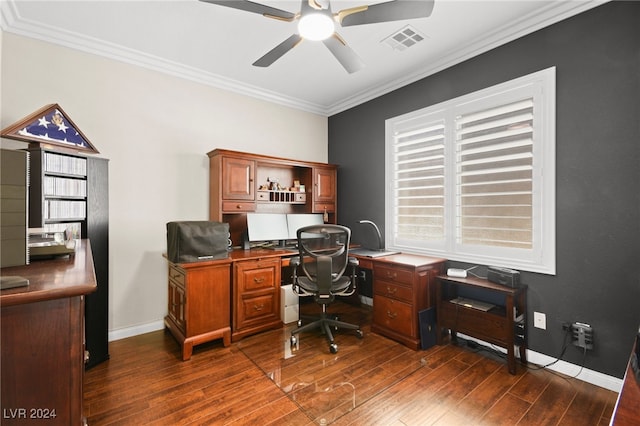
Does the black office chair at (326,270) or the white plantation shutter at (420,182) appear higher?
the white plantation shutter at (420,182)

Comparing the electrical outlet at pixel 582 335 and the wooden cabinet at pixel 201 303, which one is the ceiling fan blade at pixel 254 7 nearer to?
the wooden cabinet at pixel 201 303

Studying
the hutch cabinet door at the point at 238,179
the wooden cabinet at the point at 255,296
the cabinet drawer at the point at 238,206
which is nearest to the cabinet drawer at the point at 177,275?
the wooden cabinet at the point at 255,296

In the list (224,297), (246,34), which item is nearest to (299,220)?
(224,297)

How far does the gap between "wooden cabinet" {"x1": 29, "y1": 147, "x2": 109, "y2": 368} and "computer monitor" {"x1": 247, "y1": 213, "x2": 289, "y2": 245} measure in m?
1.44

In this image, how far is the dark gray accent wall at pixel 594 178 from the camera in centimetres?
200

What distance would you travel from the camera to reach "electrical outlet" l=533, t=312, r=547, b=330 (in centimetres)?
237

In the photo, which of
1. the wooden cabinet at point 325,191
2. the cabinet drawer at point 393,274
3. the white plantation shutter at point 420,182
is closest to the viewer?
the cabinet drawer at point 393,274

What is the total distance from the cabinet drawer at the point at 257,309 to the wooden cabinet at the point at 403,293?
3.55ft

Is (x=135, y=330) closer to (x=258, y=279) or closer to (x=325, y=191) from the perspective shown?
(x=258, y=279)

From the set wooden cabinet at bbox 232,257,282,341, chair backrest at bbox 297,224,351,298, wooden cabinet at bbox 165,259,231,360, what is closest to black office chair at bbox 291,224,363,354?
chair backrest at bbox 297,224,351,298

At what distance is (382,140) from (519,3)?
181 cm

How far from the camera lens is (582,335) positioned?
85.1 inches

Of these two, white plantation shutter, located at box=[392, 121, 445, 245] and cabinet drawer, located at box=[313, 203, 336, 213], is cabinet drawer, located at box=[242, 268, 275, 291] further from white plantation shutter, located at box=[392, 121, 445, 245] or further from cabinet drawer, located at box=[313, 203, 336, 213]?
white plantation shutter, located at box=[392, 121, 445, 245]

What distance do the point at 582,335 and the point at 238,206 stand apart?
3.29 m
